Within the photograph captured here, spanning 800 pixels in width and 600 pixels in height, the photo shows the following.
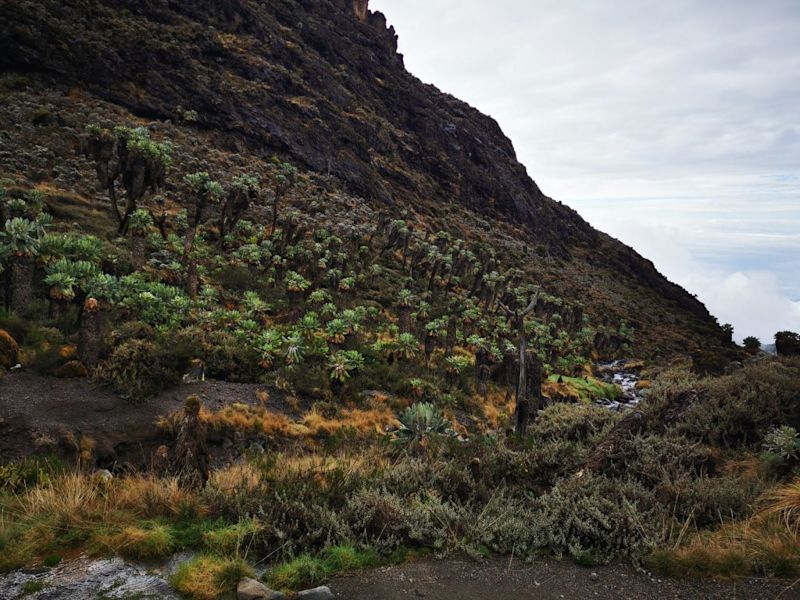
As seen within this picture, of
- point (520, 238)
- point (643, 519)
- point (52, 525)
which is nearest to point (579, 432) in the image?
point (643, 519)

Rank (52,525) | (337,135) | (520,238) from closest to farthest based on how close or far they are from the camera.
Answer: (52,525)
(337,135)
(520,238)

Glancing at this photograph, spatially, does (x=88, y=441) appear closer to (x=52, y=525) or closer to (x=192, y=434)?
(x=192, y=434)

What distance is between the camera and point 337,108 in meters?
81.6

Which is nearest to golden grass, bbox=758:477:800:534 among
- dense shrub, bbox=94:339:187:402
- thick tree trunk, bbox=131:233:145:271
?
dense shrub, bbox=94:339:187:402

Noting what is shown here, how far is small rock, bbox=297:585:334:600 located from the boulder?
15514 mm

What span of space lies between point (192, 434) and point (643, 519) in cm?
707

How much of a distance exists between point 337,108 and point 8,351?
250 ft

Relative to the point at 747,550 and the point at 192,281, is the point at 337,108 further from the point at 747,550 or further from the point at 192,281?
the point at 747,550

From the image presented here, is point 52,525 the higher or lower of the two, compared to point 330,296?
lower

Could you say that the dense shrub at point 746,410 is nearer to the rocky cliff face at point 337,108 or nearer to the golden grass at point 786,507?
the golden grass at point 786,507

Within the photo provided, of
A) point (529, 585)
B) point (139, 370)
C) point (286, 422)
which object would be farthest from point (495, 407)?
point (529, 585)

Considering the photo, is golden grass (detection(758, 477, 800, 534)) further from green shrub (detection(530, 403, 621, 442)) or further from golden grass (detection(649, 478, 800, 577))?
green shrub (detection(530, 403, 621, 442))

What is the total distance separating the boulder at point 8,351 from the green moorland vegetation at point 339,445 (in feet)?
0.30

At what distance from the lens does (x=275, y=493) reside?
5.98m
